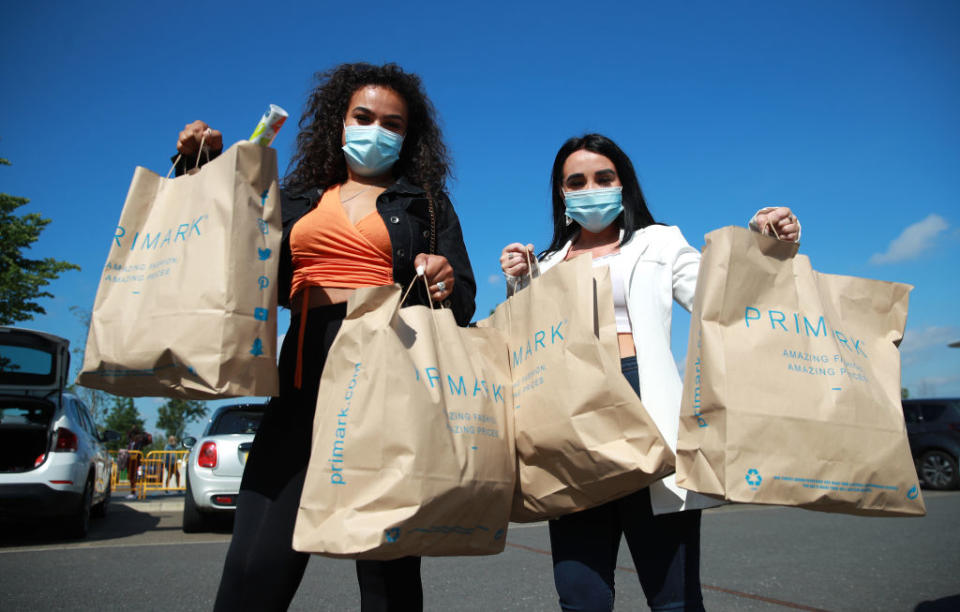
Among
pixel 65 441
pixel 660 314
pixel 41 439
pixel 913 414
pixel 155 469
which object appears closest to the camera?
pixel 660 314

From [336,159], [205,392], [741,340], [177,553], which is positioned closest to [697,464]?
[741,340]

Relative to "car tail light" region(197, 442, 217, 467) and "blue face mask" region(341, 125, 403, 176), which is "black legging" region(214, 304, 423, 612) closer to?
"blue face mask" region(341, 125, 403, 176)

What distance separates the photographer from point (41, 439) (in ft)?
23.7

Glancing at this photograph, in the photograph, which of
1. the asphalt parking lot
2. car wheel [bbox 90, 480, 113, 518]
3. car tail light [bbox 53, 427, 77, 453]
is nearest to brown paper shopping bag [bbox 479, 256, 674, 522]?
the asphalt parking lot

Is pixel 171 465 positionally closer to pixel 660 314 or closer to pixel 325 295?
pixel 325 295

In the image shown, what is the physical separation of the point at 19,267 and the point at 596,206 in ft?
66.7

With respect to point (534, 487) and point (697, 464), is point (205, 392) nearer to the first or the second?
point (534, 487)

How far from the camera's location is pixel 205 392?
5.33 feet

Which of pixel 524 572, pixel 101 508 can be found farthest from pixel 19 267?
pixel 524 572

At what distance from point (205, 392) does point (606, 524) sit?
1.16 metres

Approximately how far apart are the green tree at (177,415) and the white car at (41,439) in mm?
53145

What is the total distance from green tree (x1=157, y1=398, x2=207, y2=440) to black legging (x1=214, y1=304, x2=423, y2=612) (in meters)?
59.6

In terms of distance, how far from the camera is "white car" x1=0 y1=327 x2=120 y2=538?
20.7ft

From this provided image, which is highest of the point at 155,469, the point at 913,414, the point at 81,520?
the point at 913,414
